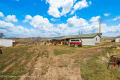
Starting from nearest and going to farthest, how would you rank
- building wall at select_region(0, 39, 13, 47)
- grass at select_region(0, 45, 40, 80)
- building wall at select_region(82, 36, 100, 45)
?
grass at select_region(0, 45, 40, 80)
building wall at select_region(82, 36, 100, 45)
building wall at select_region(0, 39, 13, 47)

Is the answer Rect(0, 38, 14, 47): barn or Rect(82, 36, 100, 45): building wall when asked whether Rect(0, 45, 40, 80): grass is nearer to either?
Rect(0, 38, 14, 47): barn

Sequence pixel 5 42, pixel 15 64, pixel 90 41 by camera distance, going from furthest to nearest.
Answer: pixel 5 42, pixel 90 41, pixel 15 64

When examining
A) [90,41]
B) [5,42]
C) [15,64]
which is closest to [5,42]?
[5,42]

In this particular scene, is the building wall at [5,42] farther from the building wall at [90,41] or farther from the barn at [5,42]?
the building wall at [90,41]

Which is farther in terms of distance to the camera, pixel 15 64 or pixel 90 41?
pixel 90 41

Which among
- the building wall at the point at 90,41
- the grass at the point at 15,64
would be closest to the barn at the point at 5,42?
the grass at the point at 15,64

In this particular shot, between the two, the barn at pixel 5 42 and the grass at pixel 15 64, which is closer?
the grass at pixel 15 64

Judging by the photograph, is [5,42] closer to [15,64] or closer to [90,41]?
[15,64]

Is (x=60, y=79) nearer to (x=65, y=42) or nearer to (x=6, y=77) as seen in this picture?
(x=6, y=77)

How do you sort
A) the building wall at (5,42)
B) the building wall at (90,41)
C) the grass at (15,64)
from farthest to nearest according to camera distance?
the building wall at (5,42), the building wall at (90,41), the grass at (15,64)

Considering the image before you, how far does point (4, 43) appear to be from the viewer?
91.7ft

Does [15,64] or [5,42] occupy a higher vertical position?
[5,42]

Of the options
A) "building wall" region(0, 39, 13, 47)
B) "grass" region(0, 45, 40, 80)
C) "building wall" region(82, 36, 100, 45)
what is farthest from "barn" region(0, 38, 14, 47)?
"building wall" region(82, 36, 100, 45)

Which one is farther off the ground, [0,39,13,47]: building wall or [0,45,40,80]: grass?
[0,39,13,47]: building wall
